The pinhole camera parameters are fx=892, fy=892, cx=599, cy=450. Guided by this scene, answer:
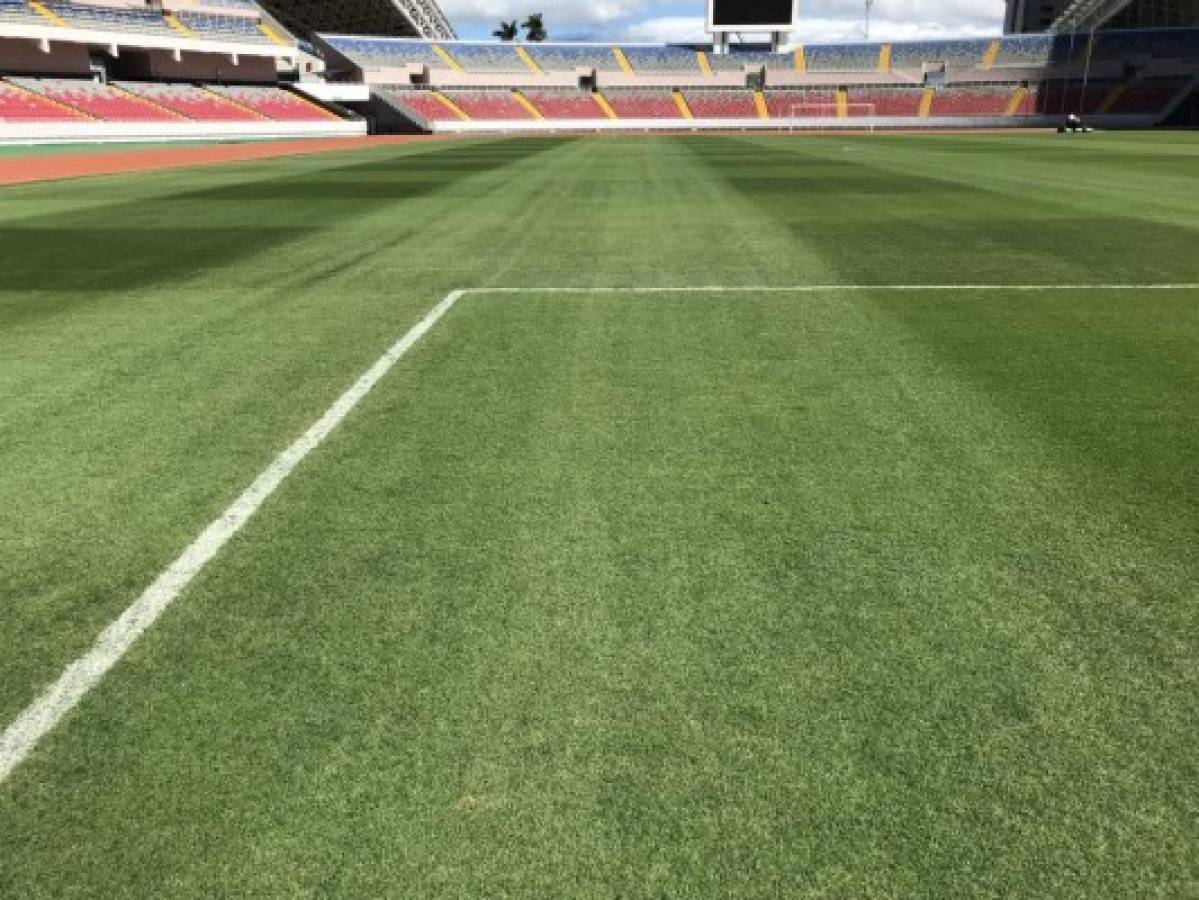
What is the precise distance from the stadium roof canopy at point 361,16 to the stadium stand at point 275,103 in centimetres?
1583

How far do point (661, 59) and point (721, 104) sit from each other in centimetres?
789

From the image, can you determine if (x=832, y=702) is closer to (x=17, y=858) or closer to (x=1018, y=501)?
(x=1018, y=501)

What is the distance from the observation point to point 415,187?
726 inches

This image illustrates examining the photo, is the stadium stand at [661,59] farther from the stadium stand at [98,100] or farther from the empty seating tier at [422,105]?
the stadium stand at [98,100]

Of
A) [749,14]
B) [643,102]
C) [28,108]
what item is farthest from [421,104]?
[28,108]

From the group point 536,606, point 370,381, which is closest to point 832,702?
point 536,606

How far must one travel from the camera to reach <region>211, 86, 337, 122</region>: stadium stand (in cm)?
5269

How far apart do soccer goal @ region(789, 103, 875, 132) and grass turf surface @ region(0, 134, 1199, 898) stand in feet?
220

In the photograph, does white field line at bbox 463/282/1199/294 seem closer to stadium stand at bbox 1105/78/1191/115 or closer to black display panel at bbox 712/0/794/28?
black display panel at bbox 712/0/794/28

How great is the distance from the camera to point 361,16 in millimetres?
73688

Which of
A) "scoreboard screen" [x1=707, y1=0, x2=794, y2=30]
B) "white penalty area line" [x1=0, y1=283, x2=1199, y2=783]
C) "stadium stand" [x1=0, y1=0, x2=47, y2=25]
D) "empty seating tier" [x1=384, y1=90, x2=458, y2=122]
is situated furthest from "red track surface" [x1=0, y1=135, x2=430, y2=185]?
"scoreboard screen" [x1=707, y1=0, x2=794, y2=30]

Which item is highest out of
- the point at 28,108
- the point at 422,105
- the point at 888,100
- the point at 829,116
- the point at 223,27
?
the point at 223,27

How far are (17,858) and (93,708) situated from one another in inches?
20.3

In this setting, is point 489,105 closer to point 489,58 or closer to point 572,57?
point 489,58
